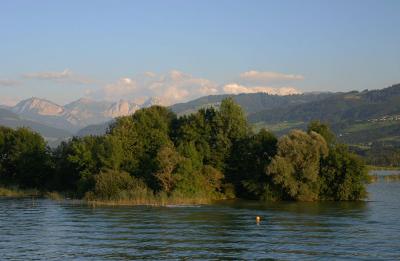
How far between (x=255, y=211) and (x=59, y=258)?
39.4 meters

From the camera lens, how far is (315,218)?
71188mm

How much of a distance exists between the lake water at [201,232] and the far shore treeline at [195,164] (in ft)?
27.2

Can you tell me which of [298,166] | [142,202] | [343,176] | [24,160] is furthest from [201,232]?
[24,160]

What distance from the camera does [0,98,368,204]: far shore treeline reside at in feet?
305

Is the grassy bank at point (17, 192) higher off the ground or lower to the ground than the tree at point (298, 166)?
lower

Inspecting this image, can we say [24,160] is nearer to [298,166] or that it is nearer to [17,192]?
[17,192]

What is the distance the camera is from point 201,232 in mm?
59062

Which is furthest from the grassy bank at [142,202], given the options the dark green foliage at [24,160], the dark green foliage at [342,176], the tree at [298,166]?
the dark green foliage at [24,160]

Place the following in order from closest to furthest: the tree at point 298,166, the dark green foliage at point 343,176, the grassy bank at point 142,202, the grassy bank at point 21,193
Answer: the grassy bank at point 142,202
the tree at point 298,166
the dark green foliage at point 343,176
the grassy bank at point 21,193

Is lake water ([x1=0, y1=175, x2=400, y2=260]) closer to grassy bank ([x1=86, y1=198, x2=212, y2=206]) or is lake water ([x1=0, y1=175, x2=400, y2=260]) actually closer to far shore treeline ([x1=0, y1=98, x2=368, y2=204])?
grassy bank ([x1=86, y1=198, x2=212, y2=206])

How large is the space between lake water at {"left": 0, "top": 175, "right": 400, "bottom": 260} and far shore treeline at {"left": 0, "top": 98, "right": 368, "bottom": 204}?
8285 millimetres

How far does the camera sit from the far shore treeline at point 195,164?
9288cm

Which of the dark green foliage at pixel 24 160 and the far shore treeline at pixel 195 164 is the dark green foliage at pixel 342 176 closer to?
the far shore treeline at pixel 195 164

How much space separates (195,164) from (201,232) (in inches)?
1535
